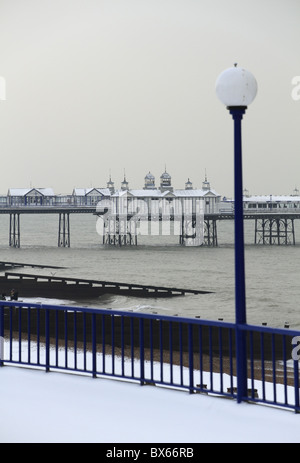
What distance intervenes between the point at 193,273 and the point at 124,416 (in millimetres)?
67047

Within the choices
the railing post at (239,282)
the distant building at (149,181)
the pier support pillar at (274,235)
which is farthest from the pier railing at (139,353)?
the distant building at (149,181)

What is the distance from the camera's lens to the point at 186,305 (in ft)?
149

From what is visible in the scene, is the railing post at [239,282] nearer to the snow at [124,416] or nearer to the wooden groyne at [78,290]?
the snow at [124,416]

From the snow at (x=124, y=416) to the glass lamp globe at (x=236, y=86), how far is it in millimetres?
3146

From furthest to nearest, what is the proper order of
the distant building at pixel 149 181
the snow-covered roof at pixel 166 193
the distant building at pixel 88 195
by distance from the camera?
the distant building at pixel 149 181
the distant building at pixel 88 195
the snow-covered roof at pixel 166 193

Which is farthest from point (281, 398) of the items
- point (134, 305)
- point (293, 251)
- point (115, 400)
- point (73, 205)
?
point (73, 205)

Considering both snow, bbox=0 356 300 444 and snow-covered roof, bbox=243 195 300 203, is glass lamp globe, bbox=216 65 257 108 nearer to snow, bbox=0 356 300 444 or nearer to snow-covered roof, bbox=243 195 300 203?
snow, bbox=0 356 300 444

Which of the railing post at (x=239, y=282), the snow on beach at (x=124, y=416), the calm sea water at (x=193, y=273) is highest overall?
the railing post at (x=239, y=282)

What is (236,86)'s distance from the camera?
23.6ft

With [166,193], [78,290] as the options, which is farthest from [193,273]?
[166,193]

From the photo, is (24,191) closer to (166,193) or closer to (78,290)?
(166,193)

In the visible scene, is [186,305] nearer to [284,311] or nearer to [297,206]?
[284,311]

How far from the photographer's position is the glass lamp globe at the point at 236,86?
717cm
